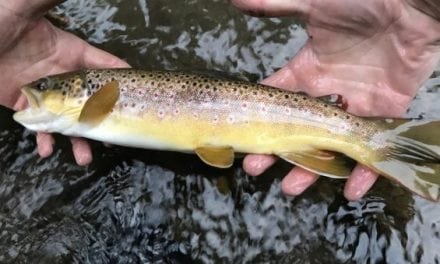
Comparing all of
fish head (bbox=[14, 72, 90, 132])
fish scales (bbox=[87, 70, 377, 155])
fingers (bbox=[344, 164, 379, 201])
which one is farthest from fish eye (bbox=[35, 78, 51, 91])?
fingers (bbox=[344, 164, 379, 201])

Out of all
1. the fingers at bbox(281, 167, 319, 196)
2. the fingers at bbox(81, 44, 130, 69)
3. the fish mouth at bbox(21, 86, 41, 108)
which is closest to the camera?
the fingers at bbox(281, 167, 319, 196)

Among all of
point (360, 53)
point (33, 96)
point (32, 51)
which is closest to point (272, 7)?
point (360, 53)

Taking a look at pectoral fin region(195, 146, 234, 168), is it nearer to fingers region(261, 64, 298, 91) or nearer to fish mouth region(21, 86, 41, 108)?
fingers region(261, 64, 298, 91)

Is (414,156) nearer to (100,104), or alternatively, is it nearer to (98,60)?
(100,104)

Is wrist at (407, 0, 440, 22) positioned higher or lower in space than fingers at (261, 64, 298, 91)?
higher

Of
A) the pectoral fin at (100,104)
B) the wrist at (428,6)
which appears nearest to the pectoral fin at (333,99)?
the wrist at (428,6)

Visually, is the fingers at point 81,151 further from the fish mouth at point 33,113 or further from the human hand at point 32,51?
the human hand at point 32,51
